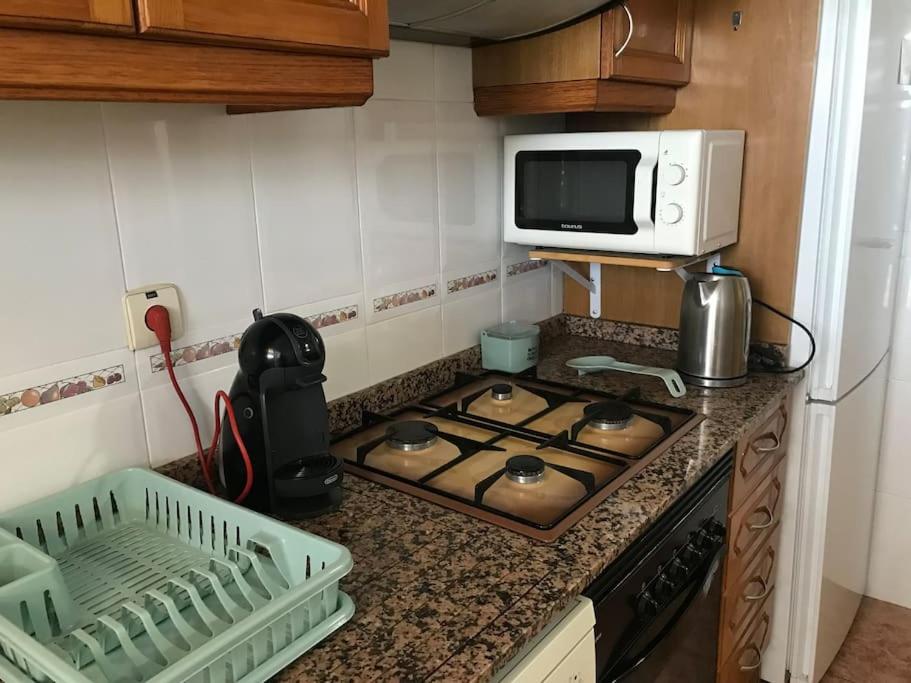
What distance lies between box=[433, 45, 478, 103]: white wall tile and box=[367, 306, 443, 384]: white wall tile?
0.48m

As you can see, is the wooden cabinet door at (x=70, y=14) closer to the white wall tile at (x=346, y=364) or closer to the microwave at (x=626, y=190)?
the white wall tile at (x=346, y=364)

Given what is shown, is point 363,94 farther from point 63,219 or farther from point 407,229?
point 407,229

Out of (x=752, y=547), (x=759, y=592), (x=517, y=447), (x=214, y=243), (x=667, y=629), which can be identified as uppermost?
(x=214, y=243)

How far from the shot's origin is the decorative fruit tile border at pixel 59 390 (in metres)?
1.04

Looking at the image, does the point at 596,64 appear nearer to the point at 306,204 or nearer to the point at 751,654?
the point at 306,204

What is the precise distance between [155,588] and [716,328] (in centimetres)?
126

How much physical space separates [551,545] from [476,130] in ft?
3.53

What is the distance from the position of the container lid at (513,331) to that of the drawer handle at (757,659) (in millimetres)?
931

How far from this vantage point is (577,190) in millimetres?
1745

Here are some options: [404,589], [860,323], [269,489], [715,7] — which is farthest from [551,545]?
[715,7]

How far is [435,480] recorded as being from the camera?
1320 mm

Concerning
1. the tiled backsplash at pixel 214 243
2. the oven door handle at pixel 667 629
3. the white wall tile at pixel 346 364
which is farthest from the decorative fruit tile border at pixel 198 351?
the oven door handle at pixel 667 629

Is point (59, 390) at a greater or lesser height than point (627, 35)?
lesser

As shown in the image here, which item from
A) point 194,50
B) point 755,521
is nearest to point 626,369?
point 755,521
